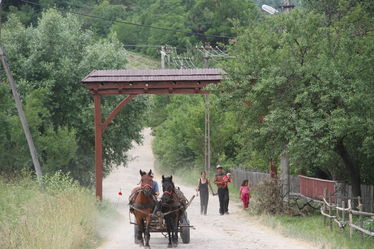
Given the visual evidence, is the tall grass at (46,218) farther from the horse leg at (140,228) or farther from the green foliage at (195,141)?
the green foliage at (195,141)

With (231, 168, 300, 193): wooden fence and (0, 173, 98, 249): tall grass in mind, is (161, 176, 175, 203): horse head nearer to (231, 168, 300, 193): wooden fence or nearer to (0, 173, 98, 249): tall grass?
(0, 173, 98, 249): tall grass

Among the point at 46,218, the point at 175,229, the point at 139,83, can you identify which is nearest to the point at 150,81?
the point at 139,83

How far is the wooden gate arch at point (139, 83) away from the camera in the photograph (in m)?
31.1

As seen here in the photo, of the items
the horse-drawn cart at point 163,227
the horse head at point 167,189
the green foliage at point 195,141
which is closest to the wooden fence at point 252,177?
the green foliage at point 195,141

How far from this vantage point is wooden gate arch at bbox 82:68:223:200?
31078 mm

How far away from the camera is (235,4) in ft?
421

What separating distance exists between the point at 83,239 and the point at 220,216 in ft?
38.8

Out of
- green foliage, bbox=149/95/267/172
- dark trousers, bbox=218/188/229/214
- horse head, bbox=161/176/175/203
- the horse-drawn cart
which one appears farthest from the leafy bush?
green foliage, bbox=149/95/267/172

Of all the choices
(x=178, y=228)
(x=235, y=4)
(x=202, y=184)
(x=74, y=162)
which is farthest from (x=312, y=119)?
(x=235, y=4)

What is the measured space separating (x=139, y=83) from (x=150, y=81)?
0.58 metres

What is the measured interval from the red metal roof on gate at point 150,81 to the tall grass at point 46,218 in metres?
7.16

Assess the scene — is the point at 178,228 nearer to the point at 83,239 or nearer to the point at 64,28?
the point at 83,239

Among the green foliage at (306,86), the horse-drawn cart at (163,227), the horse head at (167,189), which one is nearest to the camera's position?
the horse head at (167,189)

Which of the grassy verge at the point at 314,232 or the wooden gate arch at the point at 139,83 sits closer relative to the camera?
the grassy verge at the point at 314,232
